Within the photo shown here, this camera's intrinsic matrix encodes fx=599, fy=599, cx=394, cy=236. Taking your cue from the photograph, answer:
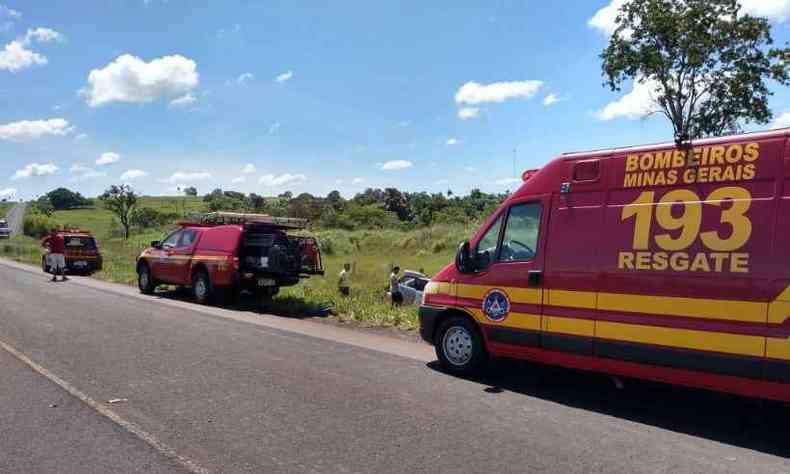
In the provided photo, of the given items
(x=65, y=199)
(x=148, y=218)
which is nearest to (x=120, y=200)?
(x=148, y=218)

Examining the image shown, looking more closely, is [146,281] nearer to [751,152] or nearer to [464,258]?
[464,258]

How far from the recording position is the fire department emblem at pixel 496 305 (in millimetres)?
6699

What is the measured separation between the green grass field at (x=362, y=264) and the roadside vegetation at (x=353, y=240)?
0.02m

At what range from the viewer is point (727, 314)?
513cm

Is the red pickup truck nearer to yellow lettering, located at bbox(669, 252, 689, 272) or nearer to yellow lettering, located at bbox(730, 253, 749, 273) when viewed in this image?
yellow lettering, located at bbox(669, 252, 689, 272)

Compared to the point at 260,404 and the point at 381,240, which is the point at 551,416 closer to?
the point at 260,404

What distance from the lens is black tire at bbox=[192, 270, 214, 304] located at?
45.7 feet

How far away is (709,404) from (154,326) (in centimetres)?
843

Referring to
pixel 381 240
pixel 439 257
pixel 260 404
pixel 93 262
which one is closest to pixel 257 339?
pixel 260 404

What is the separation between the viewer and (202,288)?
46.4 feet

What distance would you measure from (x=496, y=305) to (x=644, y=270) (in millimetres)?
1714

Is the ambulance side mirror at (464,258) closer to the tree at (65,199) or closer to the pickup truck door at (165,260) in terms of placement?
the pickup truck door at (165,260)

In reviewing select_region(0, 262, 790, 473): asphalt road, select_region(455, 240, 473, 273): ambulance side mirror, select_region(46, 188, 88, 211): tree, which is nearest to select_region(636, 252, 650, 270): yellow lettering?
select_region(0, 262, 790, 473): asphalt road

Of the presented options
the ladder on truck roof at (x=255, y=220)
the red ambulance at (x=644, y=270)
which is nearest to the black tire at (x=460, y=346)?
the red ambulance at (x=644, y=270)
